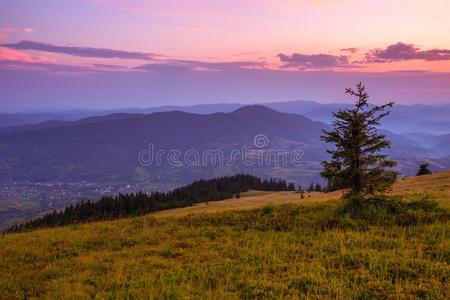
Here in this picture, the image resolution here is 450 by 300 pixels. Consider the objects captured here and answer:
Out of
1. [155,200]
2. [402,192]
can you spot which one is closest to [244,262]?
[402,192]

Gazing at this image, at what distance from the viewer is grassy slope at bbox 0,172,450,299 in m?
10.8

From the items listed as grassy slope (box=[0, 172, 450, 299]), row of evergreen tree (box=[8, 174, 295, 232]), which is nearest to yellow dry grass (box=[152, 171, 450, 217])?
grassy slope (box=[0, 172, 450, 299])

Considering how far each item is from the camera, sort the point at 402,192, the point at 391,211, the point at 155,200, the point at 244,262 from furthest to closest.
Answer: the point at 155,200
the point at 402,192
the point at 391,211
the point at 244,262

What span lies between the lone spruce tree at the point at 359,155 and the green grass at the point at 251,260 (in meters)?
1.95

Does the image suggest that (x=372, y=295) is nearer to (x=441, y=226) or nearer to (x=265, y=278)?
(x=265, y=278)

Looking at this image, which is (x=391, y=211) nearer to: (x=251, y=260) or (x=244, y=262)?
(x=251, y=260)

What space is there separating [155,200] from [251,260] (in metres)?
123

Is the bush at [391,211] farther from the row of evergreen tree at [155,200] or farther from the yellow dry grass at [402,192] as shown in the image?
the row of evergreen tree at [155,200]

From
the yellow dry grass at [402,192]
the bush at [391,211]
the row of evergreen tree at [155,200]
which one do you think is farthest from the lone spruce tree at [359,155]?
the row of evergreen tree at [155,200]

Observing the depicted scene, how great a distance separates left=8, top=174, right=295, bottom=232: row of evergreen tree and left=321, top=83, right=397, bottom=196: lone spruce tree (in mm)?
62535

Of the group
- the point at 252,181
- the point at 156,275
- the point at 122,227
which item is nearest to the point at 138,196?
the point at 252,181

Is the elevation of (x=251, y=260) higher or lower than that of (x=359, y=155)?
lower

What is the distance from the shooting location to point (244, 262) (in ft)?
43.4

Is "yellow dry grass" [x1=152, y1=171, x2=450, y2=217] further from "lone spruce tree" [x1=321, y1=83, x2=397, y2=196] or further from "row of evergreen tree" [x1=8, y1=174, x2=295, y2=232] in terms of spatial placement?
"row of evergreen tree" [x1=8, y1=174, x2=295, y2=232]
